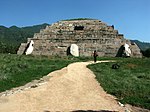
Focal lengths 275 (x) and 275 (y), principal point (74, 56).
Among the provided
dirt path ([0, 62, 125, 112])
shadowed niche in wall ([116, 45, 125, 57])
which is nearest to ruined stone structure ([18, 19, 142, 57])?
shadowed niche in wall ([116, 45, 125, 57])

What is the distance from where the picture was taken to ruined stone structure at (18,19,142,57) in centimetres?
5097

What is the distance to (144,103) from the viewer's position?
16266 mm

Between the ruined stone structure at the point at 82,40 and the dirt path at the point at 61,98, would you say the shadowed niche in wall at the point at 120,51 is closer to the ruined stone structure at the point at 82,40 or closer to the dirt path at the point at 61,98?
the ruined stone structure at the point at 82,40

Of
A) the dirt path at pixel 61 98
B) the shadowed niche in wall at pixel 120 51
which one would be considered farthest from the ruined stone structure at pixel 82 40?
the dirt path at pixel 61 98

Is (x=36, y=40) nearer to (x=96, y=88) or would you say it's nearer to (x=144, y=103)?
(x=96, y=88)

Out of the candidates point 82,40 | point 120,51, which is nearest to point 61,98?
point 120,51

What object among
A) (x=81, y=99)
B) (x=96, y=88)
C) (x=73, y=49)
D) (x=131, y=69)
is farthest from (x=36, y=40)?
(x=81, y=99)

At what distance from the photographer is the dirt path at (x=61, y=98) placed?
1436 centimetres

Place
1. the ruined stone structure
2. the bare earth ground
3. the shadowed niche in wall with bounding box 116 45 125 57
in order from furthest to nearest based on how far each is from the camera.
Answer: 1. the ruined stone structure
2. the shadowed niche in wall with bounding box 116 45 125 57
3. the bare earth ground

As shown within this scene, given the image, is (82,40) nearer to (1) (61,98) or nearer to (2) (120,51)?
(2) (120,51)

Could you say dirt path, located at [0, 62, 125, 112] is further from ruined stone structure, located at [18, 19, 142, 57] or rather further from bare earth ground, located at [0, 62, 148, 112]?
ruined stone structure, located at [18, 19, 142, 57]

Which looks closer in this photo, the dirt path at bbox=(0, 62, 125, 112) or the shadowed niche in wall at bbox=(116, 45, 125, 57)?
the dirt path at bbox=(0, 62, 125, 112)

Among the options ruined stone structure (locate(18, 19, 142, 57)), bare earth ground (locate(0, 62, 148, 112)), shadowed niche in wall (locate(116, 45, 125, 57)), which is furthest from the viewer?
ruined stone structure (locate(18, 19, 142, 57))

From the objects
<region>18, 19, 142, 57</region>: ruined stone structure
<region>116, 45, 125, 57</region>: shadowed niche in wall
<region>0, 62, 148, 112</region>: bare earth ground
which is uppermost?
<region>18, 19, 142, 57</region>: ruined stone structure
